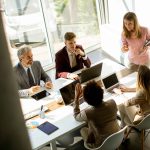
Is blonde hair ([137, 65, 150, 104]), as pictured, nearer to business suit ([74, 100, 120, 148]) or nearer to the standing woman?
business suit ([74, 100, 120, 148])

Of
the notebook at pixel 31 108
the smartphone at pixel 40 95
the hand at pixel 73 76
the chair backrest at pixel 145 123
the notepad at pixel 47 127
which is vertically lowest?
the chair backrest at pixel 145 123

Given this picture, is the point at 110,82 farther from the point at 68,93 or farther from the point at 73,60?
the point at 73,60

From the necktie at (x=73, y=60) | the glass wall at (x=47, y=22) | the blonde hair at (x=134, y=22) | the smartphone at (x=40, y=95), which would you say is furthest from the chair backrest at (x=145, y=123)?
the glass wall at (x=47, y=22)

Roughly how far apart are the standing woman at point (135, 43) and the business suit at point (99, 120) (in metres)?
1.50

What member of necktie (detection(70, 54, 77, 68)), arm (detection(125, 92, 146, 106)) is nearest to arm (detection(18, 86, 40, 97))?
necktie (detection(70, 54, 77, 68))

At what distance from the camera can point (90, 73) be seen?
11.3 feet

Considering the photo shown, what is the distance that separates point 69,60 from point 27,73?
24.3 inches

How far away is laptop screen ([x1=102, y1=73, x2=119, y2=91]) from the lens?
328 cm

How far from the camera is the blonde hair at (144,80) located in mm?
2781

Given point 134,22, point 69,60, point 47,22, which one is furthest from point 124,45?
point 47,22

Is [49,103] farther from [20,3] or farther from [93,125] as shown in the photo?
[20,3]

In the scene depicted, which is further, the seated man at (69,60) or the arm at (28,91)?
the seated man at (69,60)

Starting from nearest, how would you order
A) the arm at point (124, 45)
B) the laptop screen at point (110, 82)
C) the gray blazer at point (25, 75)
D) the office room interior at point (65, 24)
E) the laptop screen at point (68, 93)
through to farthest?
the laptop screen at point (68, 93) → the laptop screen at point (110, 82) → the gray blazer at point (25, 75) → the arm at point (124, 45) → the office room interior at point (65, 24)

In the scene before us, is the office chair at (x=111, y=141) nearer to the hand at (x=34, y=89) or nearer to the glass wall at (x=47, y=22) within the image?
the hand at (x=34, y=89)
